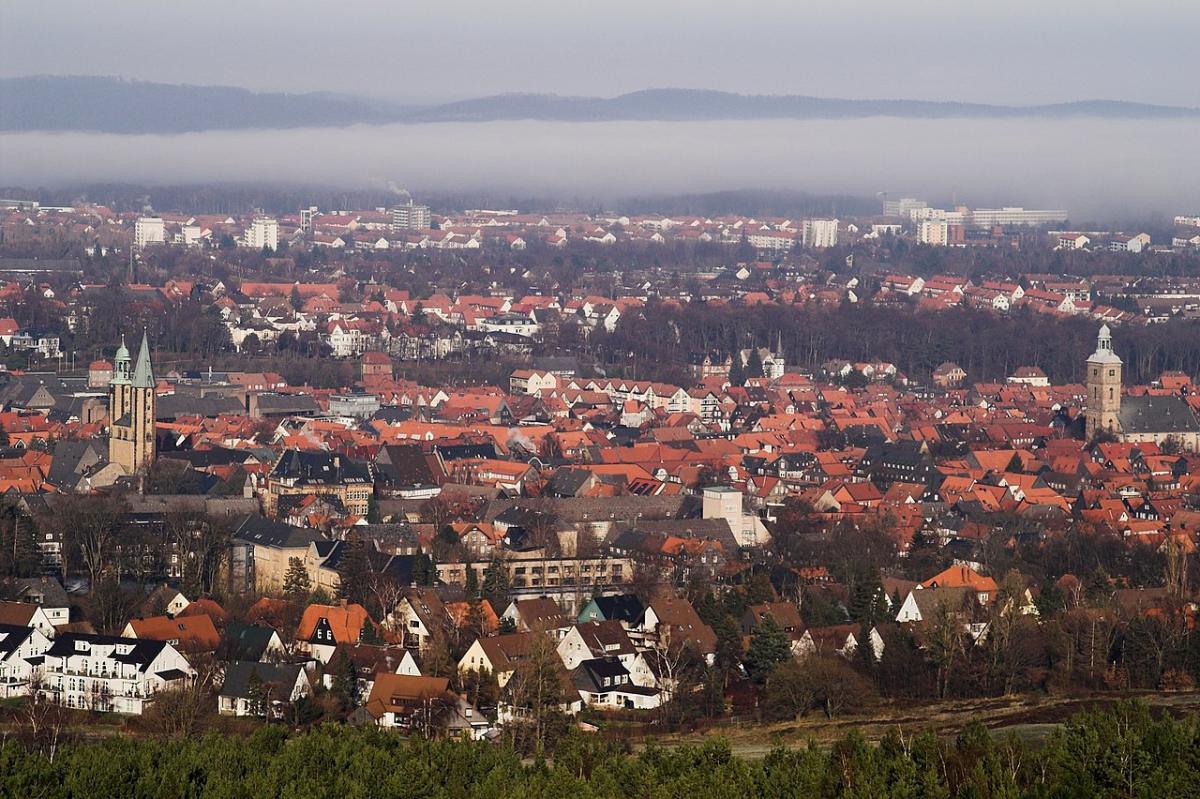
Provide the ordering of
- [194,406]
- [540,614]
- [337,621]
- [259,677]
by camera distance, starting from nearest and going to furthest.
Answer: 1. [259,677]
2. [337,621]
3. [540,614]
4. [194,406]

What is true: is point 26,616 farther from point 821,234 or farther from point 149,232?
point 821,234

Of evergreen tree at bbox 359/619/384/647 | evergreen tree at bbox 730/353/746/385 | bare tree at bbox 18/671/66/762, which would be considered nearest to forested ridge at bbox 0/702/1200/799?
bare tree at bbox 18/671/66/762

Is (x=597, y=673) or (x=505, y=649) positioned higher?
(x=505, y=649)

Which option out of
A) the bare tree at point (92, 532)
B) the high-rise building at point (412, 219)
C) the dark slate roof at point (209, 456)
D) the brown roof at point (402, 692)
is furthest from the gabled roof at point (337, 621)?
the high-rise building at point (412, 219)

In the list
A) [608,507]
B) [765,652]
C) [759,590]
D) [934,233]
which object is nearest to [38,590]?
[759,590]

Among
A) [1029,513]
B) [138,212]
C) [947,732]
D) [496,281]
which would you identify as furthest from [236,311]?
[138,212]

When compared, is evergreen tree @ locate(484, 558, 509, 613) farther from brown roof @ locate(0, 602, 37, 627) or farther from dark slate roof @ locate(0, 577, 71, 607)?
brown roof @ locate(0, 602, 37, 627)

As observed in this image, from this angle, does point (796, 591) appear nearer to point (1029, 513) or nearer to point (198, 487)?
point (1029, 513)
